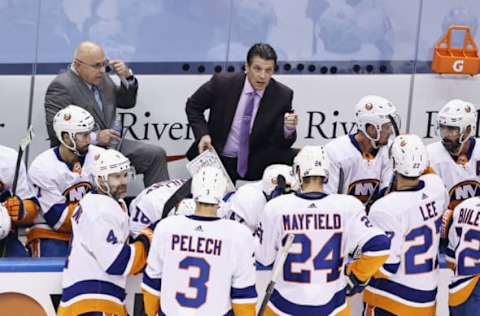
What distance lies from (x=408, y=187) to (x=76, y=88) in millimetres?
2052

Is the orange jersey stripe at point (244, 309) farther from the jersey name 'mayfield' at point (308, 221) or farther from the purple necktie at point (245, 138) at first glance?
the purple necktie at point (245, 138)

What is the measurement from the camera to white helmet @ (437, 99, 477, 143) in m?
6.65

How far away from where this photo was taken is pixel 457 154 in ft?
22.2

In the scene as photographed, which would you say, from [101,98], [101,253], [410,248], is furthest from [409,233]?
[101,98]

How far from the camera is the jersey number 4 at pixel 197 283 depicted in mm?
5391

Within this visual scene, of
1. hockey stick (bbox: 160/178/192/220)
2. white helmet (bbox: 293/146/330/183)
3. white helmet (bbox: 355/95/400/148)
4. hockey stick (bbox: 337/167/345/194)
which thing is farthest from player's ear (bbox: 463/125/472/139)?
→ hockey stick (bbox: 160/178/192/220)

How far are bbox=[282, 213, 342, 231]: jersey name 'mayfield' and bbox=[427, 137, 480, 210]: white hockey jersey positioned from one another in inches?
51.8

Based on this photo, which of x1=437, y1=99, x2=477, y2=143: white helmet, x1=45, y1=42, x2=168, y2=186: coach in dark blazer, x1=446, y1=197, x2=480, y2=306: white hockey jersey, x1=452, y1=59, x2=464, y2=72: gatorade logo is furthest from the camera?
x1=452, y1=59, x2=464, y2=72: gatorade logo

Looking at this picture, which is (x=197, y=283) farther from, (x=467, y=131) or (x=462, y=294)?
(x=467, y=131)

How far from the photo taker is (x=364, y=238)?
566cm

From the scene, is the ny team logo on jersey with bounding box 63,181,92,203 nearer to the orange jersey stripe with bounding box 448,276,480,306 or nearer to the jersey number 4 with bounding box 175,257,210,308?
the jersey number 4 with bounding box 175,257,210,308

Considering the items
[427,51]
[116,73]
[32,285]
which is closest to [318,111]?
[427,51]

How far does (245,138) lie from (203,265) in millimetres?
1843

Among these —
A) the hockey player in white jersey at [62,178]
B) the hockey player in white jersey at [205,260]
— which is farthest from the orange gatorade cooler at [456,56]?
the hockey player in white jersey at [205,260]
